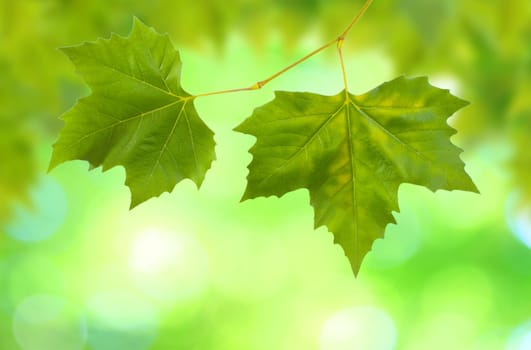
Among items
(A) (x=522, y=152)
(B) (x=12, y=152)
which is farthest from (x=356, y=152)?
(B) (x=12, y=152)

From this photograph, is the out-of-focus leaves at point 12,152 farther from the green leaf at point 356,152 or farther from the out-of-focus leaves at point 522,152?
the green leaf at point 356,152

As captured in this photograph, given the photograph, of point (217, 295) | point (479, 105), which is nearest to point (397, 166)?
point (479, 105)

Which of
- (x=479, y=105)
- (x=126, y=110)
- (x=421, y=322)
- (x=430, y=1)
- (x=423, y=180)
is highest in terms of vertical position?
(x=421, y=322)

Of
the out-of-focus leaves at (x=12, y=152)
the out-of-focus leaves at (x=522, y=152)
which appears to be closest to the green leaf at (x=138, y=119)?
the out-of-focus leaves at (x=12, y=152)

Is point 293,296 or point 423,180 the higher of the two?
point 293,296

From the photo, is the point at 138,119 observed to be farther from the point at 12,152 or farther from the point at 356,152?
the point at 12,152

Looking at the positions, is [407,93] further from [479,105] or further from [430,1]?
[479,105]

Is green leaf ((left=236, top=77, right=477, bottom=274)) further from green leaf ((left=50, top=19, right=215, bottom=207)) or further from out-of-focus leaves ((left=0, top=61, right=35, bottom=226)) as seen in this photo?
out-of-focus leaves ((left=0, top=61, right=35, bottom=226))
